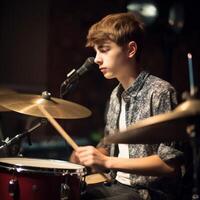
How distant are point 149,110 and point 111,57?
1.12 ft

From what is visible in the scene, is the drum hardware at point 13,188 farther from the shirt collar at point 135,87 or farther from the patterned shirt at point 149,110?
the shirt collar at point 135,87

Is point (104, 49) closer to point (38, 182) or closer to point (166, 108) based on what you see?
point (166, 108)

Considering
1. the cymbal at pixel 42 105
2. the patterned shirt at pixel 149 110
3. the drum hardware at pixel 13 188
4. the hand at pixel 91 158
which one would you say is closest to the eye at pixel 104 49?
the patterned shirt at pixel 149 110

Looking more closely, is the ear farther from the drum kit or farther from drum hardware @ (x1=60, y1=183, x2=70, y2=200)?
drum hardware @ (x1=60, y1=183, x2=70, y2=200)

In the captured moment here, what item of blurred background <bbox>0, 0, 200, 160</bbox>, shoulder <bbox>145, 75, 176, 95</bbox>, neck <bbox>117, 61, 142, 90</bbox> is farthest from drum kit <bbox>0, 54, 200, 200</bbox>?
blurred background <bbox>0, 0, 200, 160</bbox>

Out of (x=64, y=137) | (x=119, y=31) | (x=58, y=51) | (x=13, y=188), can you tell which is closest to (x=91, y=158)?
(x=64, y=137)

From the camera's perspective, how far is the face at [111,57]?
6.97 feet

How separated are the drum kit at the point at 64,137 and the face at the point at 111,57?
273 mm

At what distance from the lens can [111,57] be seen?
83.6 inches

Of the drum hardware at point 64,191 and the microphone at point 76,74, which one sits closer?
the drum hardware at point 64,191

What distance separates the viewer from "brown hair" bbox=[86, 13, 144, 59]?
6.97 ft

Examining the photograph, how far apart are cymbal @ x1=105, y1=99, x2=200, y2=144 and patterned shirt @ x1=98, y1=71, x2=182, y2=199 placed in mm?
338

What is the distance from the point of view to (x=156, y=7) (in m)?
3.44

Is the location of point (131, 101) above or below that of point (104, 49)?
below
